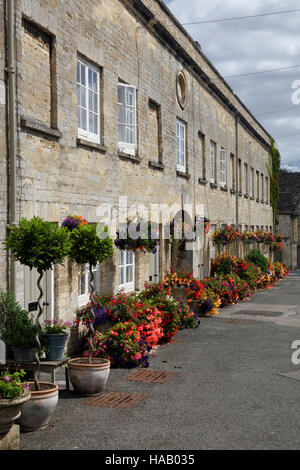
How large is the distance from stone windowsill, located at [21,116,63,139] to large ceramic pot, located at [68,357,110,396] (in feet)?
12.4

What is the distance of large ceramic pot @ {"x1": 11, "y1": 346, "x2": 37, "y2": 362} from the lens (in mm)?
7625

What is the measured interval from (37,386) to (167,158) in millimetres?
9796

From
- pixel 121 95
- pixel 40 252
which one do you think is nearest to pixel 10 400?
pixel 40 252

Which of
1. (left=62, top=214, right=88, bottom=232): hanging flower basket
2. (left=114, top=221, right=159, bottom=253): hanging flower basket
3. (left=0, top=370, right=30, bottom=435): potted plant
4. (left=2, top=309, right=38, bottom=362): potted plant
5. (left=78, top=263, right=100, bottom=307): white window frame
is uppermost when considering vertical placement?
(left=62, top=214, right=88, bottom=232): hanging flower basket

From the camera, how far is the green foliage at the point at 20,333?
7641mm

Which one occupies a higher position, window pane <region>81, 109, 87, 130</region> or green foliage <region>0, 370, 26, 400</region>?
window pane <region>81, 109, 87, 130</region>

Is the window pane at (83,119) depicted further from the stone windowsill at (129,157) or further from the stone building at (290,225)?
the stone building at (290,225)

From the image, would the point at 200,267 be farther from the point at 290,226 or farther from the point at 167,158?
the point at 290,226

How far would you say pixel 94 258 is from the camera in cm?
802

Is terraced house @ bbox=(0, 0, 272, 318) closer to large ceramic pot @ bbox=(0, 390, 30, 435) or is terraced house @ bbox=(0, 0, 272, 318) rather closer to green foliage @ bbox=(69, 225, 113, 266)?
green foliage @ bbox=(69, 225, 113, 266)

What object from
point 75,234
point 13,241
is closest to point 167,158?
point 75,234

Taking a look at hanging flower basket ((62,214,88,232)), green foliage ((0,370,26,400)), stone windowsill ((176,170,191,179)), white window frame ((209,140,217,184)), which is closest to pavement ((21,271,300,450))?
green foliage ((0,370,26,400))

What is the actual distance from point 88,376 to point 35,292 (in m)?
2.06

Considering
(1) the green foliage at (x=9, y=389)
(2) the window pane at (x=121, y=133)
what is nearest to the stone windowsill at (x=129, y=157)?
(2) the window pane at (x=121, y=133)
